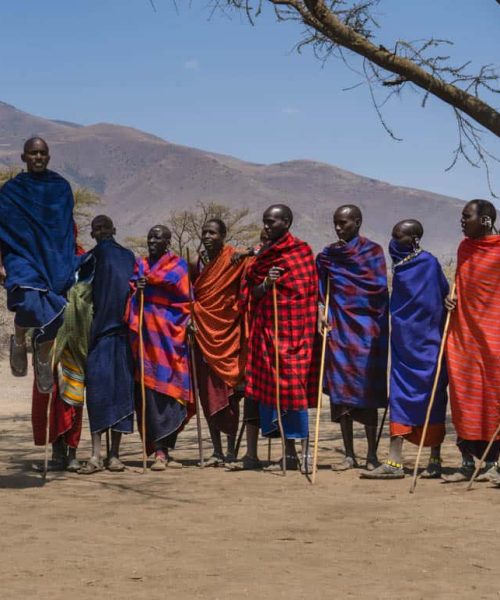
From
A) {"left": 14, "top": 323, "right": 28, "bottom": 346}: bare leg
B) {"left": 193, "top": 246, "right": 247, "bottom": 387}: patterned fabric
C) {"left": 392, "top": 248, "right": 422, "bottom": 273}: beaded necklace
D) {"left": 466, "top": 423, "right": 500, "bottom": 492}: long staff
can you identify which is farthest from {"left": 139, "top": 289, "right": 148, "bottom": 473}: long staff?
{"left": 466, "top": 423, "right": 500, "bottom": 492}: long staff

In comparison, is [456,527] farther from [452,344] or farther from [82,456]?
[82,456]

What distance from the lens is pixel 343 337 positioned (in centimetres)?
835

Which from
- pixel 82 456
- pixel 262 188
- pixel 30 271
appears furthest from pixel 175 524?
pixel 262 188

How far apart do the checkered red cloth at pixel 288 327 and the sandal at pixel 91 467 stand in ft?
4.30

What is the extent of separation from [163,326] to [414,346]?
2060mm

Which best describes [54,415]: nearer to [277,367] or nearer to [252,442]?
[252,442]

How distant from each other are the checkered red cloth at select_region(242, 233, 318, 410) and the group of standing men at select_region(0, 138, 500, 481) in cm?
1

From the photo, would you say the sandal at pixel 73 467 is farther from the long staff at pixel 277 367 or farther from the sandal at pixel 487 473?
the sandal at pixel 487 473

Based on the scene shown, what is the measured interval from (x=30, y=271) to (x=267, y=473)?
2510 mm

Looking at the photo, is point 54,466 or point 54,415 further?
point 54,466

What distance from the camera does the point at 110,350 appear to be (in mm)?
8516

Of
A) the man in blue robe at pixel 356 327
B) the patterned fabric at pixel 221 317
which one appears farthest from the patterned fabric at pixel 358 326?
the patterned fabric at pixel 221 317

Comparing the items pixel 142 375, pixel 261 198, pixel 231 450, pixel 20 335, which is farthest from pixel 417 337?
pixel 261 198

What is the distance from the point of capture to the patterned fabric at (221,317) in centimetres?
870
